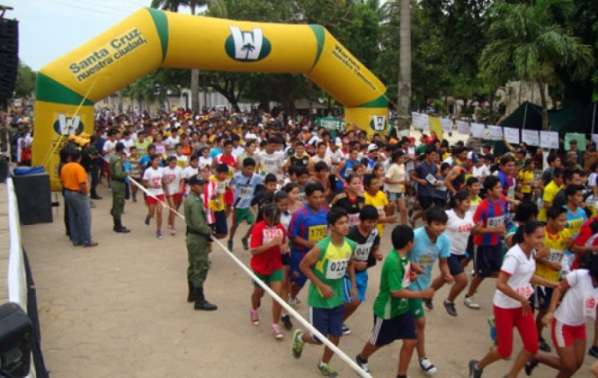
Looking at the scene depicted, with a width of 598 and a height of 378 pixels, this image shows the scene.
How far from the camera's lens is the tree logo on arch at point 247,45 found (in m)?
14.1

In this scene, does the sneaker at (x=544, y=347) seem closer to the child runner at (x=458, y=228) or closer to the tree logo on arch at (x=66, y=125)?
the child runner at (x=458, y=228)

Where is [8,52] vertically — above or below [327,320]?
above

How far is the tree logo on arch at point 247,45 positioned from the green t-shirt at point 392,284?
11.0 metres

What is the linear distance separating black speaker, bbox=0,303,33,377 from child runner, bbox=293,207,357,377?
260 centimetres

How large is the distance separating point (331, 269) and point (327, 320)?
42 cm

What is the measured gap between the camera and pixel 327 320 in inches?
174

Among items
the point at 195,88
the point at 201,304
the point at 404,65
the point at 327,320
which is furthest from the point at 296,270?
the point at 195,88

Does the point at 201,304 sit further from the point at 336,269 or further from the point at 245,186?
the point at 245,186

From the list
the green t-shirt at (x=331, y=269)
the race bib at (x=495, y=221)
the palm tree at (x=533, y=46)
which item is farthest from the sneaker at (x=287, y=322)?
the palm tree at (x=533, y=46)

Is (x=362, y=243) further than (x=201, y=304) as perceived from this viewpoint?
No

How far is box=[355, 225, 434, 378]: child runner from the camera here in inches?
163

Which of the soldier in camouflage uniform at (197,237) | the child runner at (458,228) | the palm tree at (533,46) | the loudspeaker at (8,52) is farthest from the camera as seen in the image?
the palm tree at (533,46)

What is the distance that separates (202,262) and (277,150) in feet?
13.9

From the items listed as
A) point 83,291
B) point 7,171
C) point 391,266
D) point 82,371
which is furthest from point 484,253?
point 7,171
